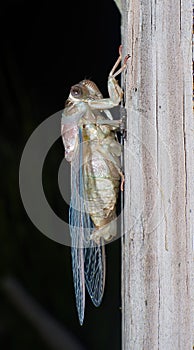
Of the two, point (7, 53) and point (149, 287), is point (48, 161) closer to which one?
point (7, 53)

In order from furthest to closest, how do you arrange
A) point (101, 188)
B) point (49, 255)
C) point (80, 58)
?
point (80, 58) < point (49, 255) < point (101, 188)

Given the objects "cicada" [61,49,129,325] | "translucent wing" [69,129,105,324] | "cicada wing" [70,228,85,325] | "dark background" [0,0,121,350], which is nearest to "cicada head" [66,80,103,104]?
"cicada" [61,49,129,325]

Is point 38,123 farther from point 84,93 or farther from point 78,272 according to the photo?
point 78,272

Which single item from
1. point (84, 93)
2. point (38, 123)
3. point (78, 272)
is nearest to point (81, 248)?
point (78, 272)

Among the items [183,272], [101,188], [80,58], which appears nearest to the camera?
[183,272]

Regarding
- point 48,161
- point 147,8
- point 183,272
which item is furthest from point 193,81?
point 48,161

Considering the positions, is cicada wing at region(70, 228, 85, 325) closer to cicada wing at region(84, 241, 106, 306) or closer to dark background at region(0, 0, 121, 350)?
cicada wing at region(84, 241, 106, 306)
